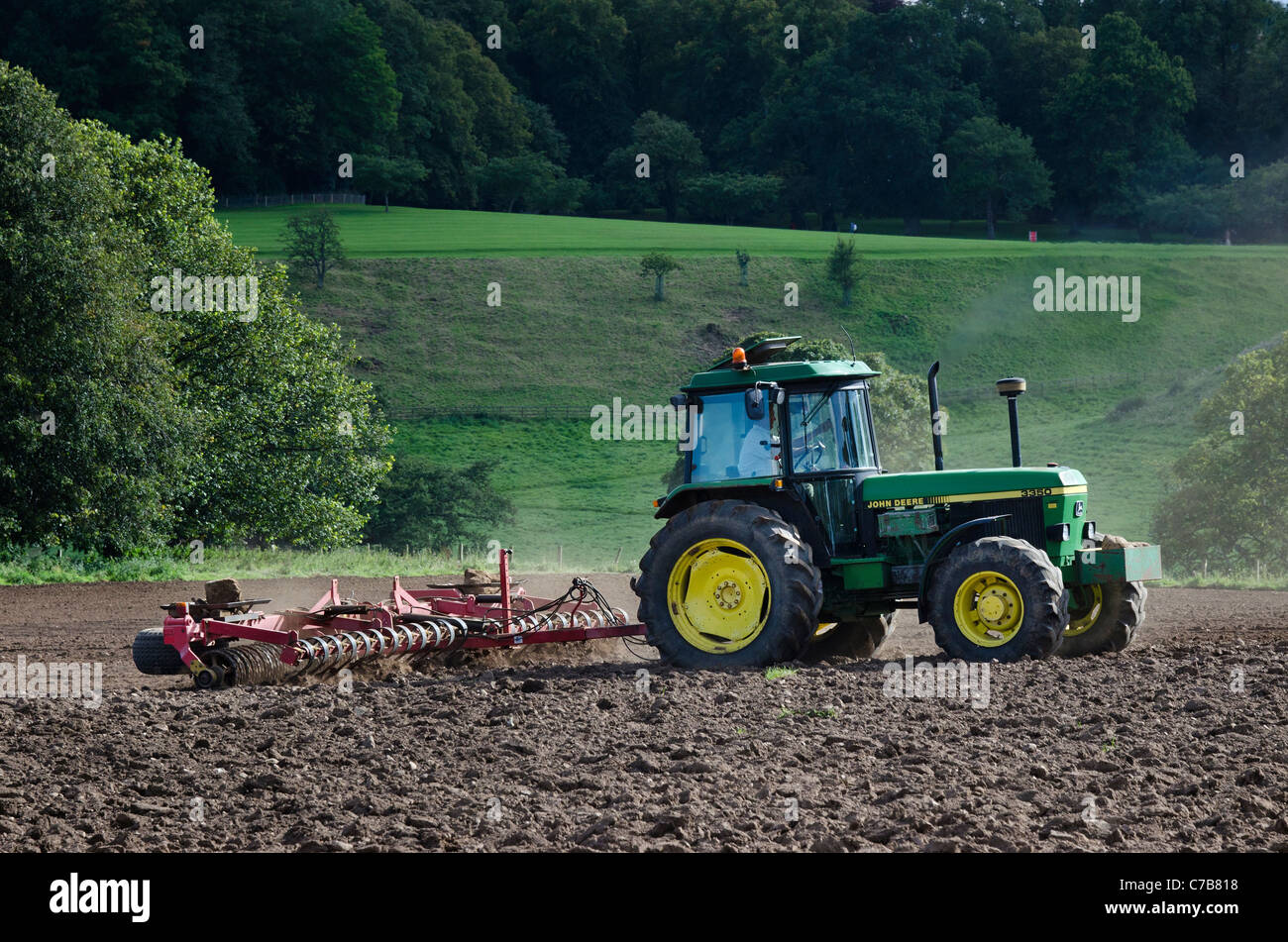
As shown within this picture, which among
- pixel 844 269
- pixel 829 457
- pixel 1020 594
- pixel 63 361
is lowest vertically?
pixel 1020 594

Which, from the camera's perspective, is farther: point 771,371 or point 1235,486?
point 1235,486

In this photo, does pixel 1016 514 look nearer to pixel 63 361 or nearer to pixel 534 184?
pixel 63 361

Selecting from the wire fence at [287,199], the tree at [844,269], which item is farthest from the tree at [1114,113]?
the wire fence at [287,199]

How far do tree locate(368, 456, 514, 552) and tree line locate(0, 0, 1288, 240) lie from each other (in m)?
41.7

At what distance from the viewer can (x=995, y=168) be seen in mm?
91125

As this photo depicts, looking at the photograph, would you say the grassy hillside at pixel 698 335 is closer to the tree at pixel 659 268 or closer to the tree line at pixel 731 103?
the tree at pixel 659 268

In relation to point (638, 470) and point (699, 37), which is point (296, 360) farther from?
point (699, 37)

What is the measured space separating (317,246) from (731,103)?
4403 centimetres

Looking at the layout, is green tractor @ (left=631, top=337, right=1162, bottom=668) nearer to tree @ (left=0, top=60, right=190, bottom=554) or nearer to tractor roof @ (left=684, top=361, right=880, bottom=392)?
→ tractor roof @ (left=684, top=361, right=880, bottom=392)

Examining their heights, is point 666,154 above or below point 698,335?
above

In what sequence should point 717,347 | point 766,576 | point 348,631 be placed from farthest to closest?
1. point 717,347
2. point 348,631
3. point 766,576

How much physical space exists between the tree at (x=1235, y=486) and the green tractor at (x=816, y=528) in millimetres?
27017

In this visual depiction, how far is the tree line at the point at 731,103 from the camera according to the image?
275ft

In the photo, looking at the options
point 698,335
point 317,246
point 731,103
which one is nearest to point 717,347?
point 698,335
